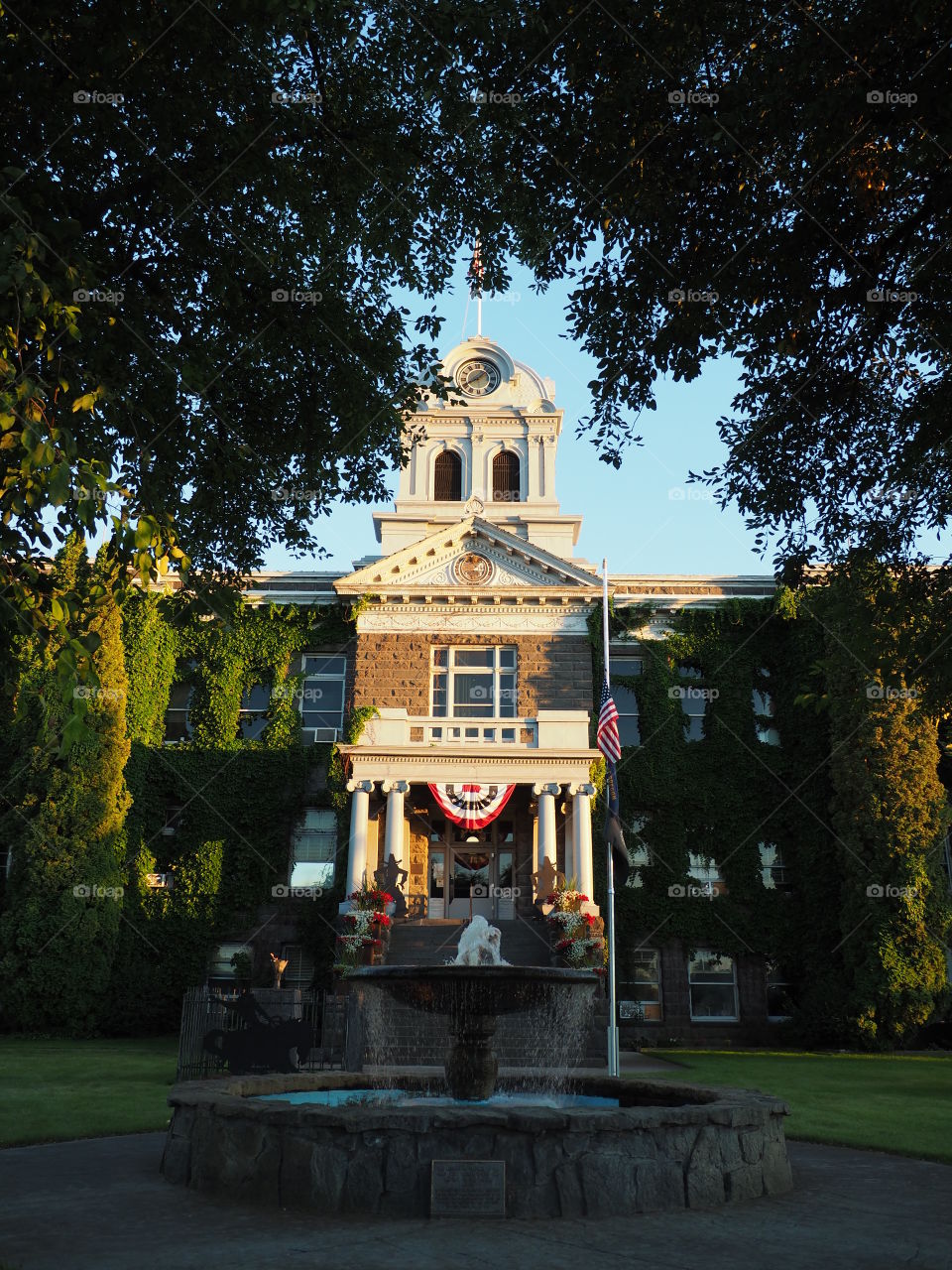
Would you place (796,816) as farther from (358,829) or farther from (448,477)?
(448,477)

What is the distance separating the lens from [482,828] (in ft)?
90.9

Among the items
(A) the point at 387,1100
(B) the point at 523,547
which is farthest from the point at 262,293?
(B) the point at 523,547

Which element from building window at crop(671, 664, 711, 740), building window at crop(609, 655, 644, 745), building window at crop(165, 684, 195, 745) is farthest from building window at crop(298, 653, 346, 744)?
building window at crop(671, 664, 711, 740)

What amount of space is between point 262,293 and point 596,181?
3.54 metres

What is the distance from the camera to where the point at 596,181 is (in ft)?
31.1

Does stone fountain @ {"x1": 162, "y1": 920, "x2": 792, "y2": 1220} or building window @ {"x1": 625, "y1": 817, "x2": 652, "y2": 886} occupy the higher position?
building window @ {"x1": 625, "y1": 817, "x2": 652, "y2": 886}

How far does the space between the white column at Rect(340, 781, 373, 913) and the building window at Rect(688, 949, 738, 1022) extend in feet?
29.4

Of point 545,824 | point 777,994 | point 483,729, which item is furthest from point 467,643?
point 777,994

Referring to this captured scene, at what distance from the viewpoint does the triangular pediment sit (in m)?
29.0

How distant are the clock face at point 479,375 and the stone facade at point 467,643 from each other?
1137 cm

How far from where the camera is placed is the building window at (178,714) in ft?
95.5

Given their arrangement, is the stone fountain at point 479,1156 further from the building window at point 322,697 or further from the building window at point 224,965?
the building window at point 322,697

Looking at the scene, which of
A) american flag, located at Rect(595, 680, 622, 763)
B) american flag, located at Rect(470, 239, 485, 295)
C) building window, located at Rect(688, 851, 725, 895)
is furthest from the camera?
building window, located at Rect(688, 851, 725, 895)

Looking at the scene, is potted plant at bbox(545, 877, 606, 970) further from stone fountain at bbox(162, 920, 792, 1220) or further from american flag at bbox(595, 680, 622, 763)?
stone fountain at bbox(162, 920, 792, 1220)
